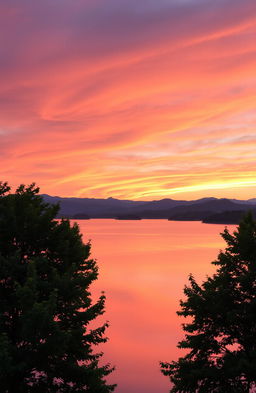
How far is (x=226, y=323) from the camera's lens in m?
19.0

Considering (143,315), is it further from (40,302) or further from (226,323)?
(40,302)

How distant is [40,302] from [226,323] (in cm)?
956

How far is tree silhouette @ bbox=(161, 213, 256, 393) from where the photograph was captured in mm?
18094

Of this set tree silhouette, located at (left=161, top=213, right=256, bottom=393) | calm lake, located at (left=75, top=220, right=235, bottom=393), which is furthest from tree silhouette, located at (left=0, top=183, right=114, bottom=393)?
calm lake, located at (left=75, top=220, right=235, bottom=393)

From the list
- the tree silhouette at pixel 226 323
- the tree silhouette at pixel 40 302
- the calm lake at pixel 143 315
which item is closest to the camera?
the tree silhouette at pixel 40 302

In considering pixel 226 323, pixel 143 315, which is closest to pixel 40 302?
pixel 226 323

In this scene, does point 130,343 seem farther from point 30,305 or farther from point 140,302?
point 30,305

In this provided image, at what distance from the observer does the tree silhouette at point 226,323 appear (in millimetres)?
18094

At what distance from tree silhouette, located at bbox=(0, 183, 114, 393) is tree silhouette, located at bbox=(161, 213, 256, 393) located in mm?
4828

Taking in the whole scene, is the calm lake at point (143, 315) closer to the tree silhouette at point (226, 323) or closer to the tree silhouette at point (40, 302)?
the tree silhouette at point (226, 323)

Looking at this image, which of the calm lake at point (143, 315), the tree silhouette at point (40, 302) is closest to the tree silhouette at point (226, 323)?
the tree silhouette at point (40, 302)

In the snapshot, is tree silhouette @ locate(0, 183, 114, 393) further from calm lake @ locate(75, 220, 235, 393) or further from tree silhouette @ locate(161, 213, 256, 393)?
calm lake @ locate(75, 220, 235, 393)

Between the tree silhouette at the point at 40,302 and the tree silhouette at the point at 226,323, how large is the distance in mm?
4828

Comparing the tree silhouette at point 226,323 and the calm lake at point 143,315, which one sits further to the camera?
the calm lake at point 143,315
